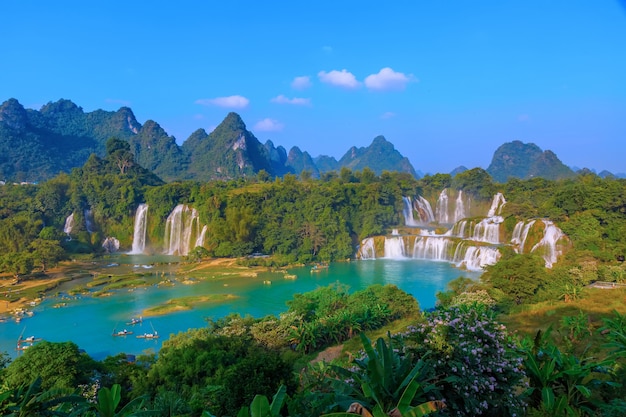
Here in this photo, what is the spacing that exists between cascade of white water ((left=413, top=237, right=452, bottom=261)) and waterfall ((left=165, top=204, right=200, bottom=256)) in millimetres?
19199

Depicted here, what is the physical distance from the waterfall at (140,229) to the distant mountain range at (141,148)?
95.9 feet

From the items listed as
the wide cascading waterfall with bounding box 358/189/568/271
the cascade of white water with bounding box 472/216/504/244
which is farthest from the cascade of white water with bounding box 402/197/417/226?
the cascade of white water with bounding box 472/216/504/244

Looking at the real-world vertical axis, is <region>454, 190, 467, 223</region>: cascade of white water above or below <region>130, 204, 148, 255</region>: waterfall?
above

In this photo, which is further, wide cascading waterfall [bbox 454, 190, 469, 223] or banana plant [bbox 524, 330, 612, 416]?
wide cascading waterfall [bbox 454, 190, 469, 223]

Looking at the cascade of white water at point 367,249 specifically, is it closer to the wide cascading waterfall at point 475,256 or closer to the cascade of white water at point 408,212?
the wide cascading waterfall at point 475,256

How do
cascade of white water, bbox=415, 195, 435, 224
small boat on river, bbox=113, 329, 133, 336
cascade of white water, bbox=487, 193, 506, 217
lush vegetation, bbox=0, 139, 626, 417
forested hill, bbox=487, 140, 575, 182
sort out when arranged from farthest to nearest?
forested hill, bbox=487, 140, 575, 182 < cascade of white water, bbox=415, 195, 435, 224 < cascade of white water, bbox=487, 193, 506, 217 < small boat on river, bbox=113, 329, 133, 336 < lush vegetation, bbox=0, 139, 626, 417

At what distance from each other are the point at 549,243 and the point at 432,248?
7.31 m

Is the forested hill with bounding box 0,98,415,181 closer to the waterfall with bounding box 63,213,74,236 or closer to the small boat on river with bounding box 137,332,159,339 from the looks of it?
the waterfall with bounding box 63,213,74,236

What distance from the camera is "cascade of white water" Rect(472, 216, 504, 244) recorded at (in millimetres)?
28703

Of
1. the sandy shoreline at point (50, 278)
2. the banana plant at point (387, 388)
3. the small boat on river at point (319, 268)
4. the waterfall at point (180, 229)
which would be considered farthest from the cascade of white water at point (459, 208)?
the banana plant at point (387, 388)

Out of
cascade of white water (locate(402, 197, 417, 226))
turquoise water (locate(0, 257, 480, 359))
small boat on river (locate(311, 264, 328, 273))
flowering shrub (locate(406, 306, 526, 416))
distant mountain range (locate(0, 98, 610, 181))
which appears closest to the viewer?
flowering shrub (locate(406, 306, 526, 416))

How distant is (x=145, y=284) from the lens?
24.5 metres

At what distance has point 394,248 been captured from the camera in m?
31.5

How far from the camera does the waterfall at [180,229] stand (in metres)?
37.2
